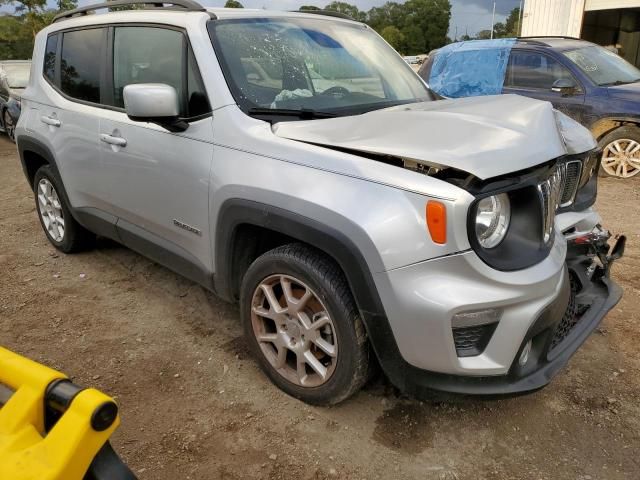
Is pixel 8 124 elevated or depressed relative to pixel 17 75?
depressed

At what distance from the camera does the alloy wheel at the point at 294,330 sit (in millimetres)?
2439

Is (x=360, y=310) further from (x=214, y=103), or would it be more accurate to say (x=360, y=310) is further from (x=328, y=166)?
(x=214, y=103)

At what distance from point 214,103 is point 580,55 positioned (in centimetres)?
639

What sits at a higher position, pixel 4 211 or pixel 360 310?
pixel 360 310

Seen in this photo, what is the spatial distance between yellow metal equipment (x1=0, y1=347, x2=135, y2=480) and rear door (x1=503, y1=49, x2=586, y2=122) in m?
7.11

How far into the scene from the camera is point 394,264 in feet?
6.67

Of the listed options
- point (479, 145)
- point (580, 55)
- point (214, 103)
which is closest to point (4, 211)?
point (214, 103)

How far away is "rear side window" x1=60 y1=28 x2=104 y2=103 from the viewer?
3641 mm

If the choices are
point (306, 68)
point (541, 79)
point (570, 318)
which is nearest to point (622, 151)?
point (541, 79)

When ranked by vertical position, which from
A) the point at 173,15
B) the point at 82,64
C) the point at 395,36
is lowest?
the point at 395,36

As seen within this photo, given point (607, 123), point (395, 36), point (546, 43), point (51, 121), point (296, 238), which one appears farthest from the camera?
point (395, 36)

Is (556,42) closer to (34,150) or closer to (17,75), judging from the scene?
(34,150)

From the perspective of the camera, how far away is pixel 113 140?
334 centimetres

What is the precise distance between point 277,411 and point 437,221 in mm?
1283
